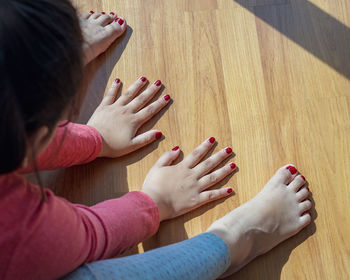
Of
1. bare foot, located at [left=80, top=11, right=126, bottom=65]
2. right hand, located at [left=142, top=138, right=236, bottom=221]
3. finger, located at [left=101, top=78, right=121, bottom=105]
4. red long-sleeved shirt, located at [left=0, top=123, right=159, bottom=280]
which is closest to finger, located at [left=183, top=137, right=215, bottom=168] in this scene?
right hand, located at [left=142, top=138, right=236, bottom=221]

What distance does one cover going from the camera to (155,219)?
93 cm

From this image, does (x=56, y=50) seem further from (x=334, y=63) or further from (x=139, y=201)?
(x=334, y=63)

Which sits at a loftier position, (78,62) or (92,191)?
(78,62)

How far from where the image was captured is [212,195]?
0.98m

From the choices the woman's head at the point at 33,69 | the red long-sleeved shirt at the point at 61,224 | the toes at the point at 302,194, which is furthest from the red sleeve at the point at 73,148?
the toes at the point at 302,194

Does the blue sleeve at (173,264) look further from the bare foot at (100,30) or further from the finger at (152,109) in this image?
the bare foot at (100,30)

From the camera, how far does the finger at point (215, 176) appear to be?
989 millimetres

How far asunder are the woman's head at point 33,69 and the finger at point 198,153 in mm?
483

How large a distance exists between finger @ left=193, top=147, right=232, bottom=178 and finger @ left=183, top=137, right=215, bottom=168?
0.01 meters

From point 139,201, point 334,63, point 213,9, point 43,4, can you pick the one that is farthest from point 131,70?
point 43,4

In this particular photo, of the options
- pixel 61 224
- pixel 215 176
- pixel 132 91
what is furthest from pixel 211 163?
pixel 61 224

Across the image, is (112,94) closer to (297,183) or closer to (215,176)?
(215,176)

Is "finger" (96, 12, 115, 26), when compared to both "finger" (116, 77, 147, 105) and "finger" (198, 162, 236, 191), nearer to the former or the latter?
"finger" (116, 77, 147, 105)

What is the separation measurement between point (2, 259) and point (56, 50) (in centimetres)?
35
